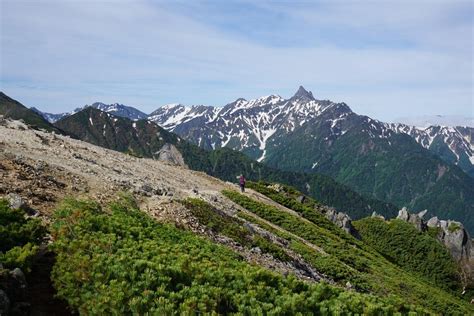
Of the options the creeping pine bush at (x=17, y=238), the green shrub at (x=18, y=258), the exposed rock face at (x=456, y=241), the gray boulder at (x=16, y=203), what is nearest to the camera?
the green shrub at (x=18, y=258)

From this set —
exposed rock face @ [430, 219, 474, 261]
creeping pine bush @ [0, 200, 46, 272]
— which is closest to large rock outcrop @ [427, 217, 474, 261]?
exposed rock face @ [430, 219, 474, 261]

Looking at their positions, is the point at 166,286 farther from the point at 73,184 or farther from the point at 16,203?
the point at 73,184

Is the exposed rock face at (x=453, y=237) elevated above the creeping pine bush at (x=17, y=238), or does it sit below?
below

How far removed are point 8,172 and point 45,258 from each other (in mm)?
10213

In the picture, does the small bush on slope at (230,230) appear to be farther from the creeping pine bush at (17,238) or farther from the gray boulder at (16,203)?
the creeping pine bush at (17,238)

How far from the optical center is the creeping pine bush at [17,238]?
13.5 m

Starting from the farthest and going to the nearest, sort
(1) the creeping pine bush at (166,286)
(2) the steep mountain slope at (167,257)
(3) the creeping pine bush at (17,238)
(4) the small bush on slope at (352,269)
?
(4) the small bush on slope at (352,269) → (3) the creeping pine bush at (17,238) → (2) the steep mountain slope at (167,257) → (1) the creeping pine bush at (166,286)

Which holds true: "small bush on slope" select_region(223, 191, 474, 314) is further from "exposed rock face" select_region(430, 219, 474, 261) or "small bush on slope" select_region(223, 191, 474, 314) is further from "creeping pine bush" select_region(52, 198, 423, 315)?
"exposed rock face" select_region(430, 219, 474, 261)

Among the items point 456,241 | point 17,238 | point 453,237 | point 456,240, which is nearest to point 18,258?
point 17,238

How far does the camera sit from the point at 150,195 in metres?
30.4

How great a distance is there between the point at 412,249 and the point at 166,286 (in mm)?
84909

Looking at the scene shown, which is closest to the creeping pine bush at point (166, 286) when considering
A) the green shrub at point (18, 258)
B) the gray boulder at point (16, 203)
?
the green shrub at point (18, 258)

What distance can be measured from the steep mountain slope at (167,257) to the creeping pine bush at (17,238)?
787 millimetres

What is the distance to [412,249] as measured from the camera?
8662cm
